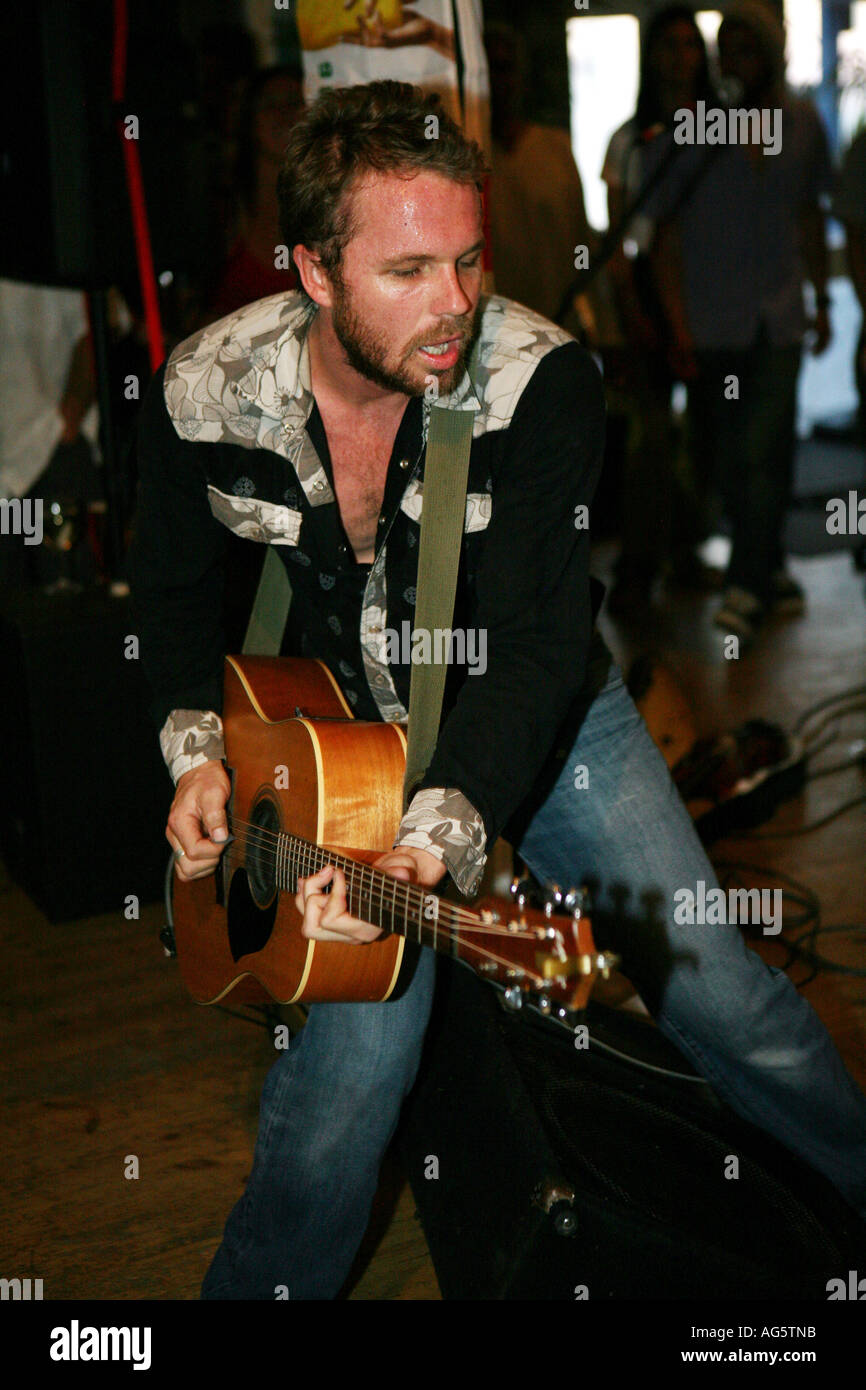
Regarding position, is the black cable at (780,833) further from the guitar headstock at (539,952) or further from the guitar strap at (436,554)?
the guitar headstock at (539,952)

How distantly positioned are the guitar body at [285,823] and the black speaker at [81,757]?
0.94 m

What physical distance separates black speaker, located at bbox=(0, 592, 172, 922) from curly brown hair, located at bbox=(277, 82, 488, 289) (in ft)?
4.68

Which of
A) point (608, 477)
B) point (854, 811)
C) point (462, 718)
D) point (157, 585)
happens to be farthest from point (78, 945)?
point (608, 477)

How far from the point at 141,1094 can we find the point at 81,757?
0.87 meters

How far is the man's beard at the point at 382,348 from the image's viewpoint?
179 cm

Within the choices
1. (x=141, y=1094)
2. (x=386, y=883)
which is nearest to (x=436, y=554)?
(x=386, y=883)

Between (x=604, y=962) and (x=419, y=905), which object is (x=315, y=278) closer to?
(x=419, y=905)

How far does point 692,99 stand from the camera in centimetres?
477

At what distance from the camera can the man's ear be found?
1.89m

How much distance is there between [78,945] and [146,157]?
1774 mm

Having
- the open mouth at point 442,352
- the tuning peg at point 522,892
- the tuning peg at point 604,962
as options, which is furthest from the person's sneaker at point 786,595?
the tuning peg at point 604,962

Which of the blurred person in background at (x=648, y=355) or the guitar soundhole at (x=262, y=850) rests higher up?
the blurred person in background at (x=648, y=355)

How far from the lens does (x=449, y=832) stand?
1625 mm
